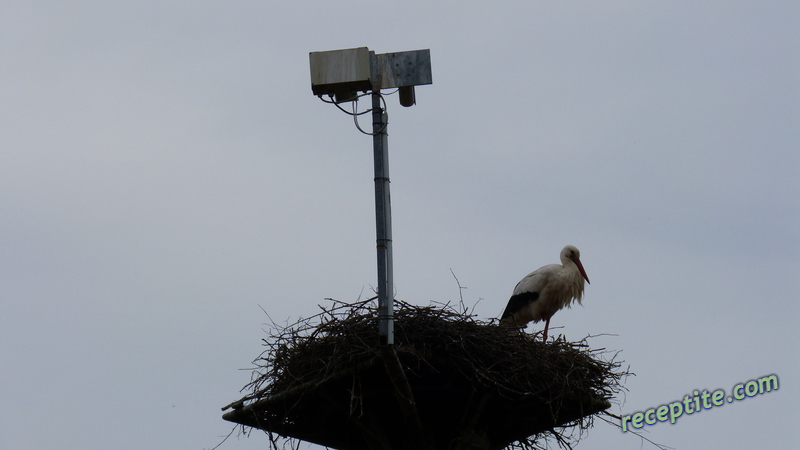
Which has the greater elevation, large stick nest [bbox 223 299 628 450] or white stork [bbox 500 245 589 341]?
white stork [bbox 500 245 589 341]

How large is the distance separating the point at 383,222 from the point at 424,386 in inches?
58.1

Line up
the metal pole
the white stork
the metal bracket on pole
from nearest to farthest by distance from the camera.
A: the metal pole
the metal bracket on pole
the white stork

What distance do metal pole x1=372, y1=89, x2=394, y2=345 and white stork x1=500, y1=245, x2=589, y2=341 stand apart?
14.1 feet

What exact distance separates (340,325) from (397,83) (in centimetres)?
186

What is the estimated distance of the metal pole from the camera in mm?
6836

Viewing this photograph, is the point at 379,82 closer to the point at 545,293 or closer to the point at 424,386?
the point at 424,386

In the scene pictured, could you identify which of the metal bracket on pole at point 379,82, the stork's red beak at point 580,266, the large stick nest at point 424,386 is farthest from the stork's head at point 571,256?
the metal bracket on pole at point 379,82

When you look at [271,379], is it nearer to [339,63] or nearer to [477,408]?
[477,408]

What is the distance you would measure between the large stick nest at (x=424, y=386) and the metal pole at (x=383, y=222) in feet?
0.98

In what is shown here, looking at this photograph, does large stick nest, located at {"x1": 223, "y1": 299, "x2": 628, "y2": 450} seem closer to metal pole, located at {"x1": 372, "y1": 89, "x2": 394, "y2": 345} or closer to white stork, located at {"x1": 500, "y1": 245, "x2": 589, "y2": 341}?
metal pole, located at {"x1": 372, "y1": 89, "x2": 394, "y2": 345}

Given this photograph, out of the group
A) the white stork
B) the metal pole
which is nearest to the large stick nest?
the metal pole


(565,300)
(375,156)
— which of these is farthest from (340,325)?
(565,300)

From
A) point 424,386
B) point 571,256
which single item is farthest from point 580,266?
point 424,386

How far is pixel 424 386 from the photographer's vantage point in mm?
7773
